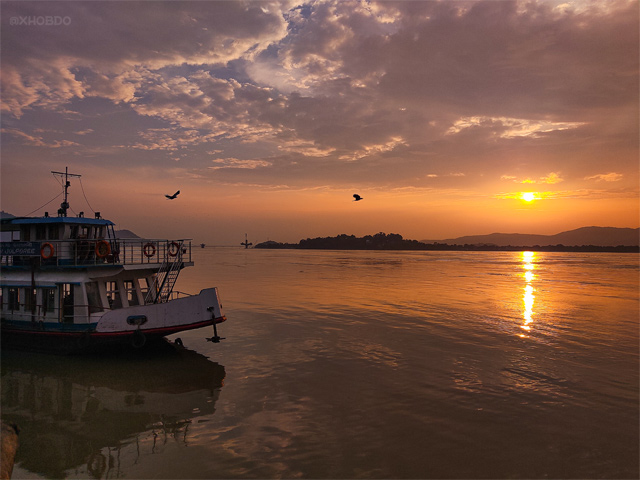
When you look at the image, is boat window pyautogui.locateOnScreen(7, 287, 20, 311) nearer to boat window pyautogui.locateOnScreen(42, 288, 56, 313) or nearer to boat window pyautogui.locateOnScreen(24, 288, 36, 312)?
boat window pyautogui.locateOnScreen(24, 288, 36, 312)

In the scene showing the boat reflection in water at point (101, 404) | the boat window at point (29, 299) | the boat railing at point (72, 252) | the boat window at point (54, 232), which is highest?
the boat window at point (54, 232)

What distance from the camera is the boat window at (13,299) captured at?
19094 mm

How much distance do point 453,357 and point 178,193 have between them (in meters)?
19.5

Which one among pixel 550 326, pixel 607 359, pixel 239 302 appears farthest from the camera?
pixel 239 302

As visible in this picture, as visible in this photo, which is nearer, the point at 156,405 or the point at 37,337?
the point at 156,405

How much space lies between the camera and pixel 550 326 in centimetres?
2502

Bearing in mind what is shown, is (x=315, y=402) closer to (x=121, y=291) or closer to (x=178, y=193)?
(x=121, y=291)

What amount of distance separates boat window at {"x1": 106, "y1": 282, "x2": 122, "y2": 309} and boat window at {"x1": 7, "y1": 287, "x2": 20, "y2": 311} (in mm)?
4187

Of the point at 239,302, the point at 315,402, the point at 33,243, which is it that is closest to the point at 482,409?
the point at 315,402

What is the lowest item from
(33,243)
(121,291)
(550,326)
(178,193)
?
(550,326)

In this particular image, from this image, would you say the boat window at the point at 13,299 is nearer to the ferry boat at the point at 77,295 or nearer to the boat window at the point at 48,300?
the ferry boat at the point at 77,295

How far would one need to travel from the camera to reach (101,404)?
1280 cm

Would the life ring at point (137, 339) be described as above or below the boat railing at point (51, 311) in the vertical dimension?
below

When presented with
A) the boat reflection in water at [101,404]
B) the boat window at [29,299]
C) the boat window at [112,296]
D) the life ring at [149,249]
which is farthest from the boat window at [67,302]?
the life ring at [149,249]
